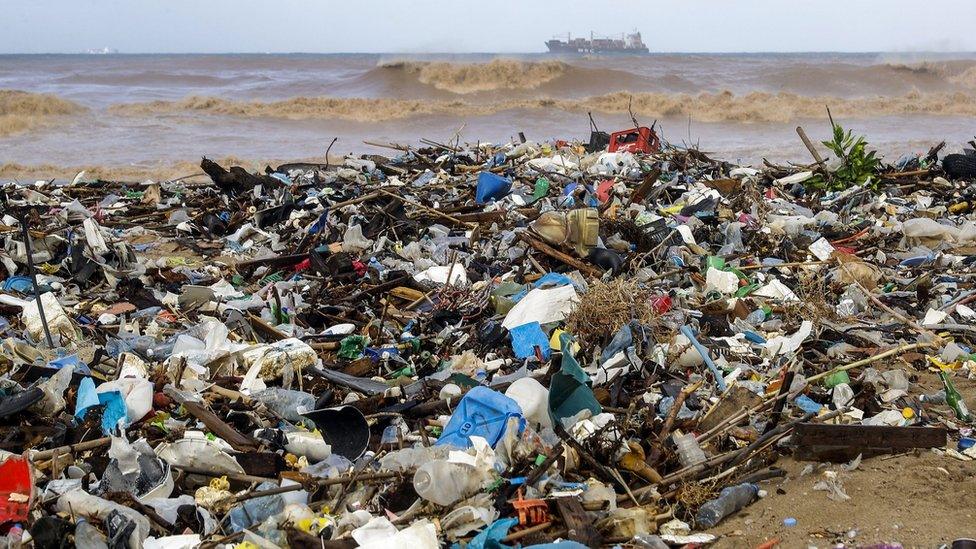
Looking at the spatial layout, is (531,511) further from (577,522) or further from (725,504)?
(725,504)

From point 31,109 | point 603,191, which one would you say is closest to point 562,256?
point 603,191

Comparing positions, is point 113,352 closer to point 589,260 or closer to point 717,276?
point 589,260

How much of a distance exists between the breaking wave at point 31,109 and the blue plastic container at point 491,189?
17162 mm

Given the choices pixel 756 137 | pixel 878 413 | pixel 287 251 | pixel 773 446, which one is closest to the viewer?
pixel 773 446

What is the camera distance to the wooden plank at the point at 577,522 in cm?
294

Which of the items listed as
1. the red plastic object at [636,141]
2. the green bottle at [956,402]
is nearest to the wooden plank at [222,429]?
the green bottle at [956,402]

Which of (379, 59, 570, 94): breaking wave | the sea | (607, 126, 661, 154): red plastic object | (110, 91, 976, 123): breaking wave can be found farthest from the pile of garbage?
(379, 59, 570, 94): breaking wave

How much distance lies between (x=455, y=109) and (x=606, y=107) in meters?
5.02

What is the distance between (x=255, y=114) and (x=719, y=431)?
22.1 m

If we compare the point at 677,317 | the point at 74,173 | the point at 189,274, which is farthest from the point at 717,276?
the point at 74,173

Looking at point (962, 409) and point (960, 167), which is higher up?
point (960, 167)

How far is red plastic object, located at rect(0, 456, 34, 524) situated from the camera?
10.1 feet

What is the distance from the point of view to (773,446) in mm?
3586

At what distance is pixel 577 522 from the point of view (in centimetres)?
300
